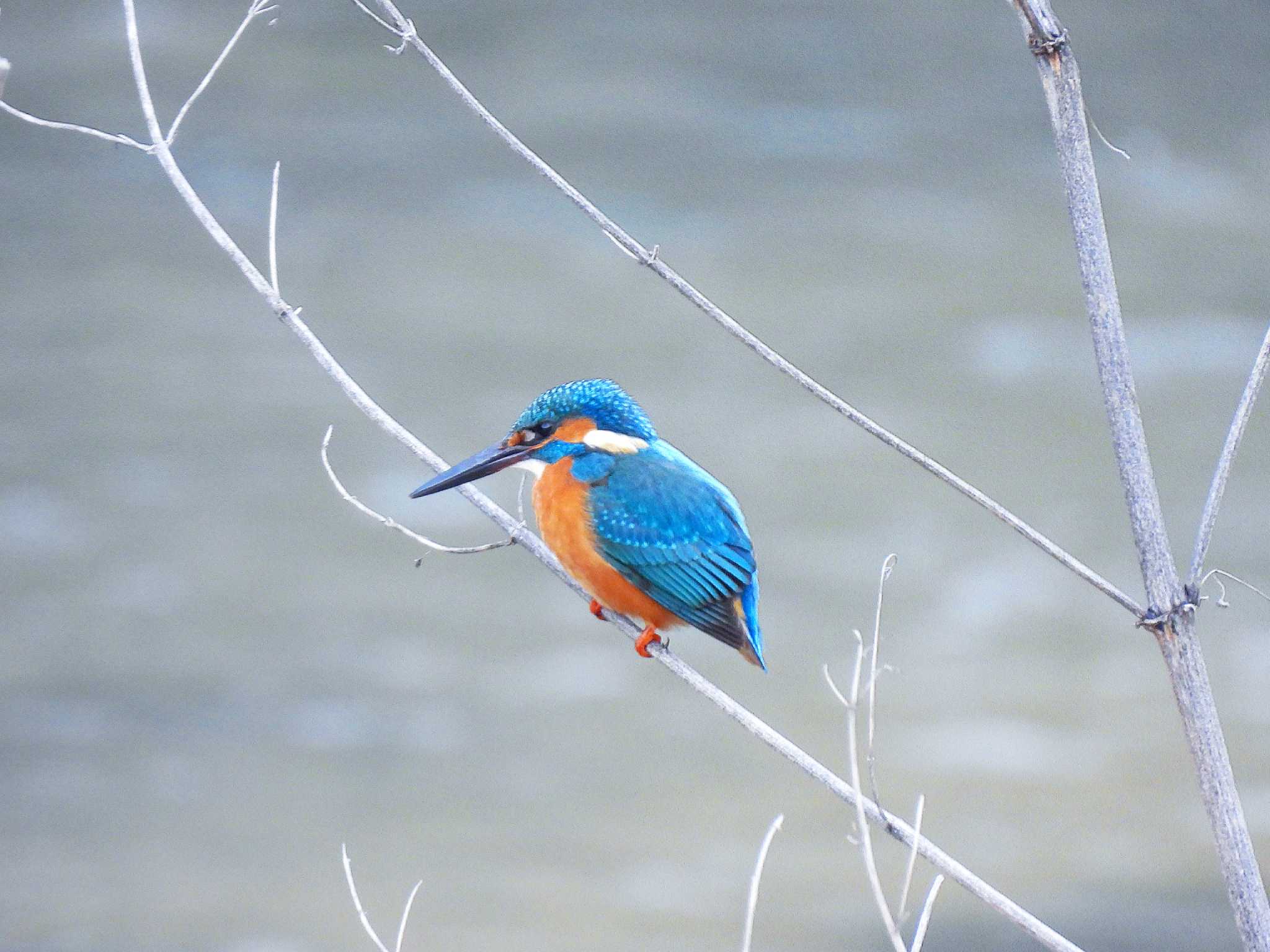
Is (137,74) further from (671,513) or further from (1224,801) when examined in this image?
(1224,801)

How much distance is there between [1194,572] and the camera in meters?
0.93

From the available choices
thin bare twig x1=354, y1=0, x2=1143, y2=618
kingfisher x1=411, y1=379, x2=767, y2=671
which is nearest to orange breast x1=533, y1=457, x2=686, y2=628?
kingfisher x1=411, y1=379, x2=767, y2=671

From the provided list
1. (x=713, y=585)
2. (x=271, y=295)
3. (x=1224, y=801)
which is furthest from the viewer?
(x=713, y=585)

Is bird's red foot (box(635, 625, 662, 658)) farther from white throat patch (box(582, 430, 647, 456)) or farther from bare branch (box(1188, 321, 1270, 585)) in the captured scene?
bare branch (box(1188, 321, 1270, 585))

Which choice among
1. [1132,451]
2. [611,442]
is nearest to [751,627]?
[611,442]

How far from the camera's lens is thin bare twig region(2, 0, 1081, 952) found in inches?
36.6

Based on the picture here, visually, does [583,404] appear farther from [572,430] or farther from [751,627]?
[751,627]

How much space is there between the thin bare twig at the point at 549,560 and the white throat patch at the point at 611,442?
0.46 ft

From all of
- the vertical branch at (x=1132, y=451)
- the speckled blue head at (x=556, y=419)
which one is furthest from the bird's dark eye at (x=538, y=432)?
the vertical branch at (x=1132, y=451)

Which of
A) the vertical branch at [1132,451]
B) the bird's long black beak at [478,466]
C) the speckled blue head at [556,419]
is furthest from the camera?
the speckled blue head at [556,419]

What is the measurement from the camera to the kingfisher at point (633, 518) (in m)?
1.42

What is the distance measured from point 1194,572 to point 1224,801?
0.54 ft

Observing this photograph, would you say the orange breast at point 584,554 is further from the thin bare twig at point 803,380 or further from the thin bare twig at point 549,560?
the thin bare twig at point 803,380

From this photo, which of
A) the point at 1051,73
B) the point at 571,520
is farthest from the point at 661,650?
the point at 1051,73
